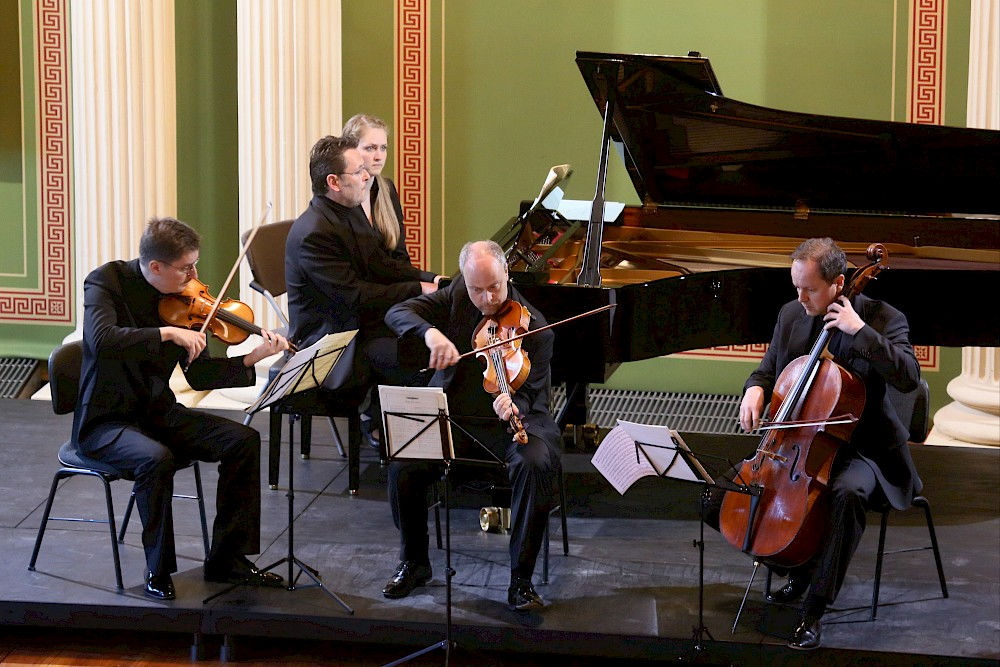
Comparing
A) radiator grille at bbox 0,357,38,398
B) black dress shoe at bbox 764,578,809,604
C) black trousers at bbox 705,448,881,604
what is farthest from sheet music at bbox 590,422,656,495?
radiator grille at bbox 0,357,38,398

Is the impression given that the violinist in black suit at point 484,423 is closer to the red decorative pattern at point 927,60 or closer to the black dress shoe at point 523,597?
the black dress shoe at point 523,597

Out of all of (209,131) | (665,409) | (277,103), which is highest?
(277,103)

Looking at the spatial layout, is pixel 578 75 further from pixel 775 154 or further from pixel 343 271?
pixel 343 271

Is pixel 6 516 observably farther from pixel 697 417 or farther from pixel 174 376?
pixel 697 417

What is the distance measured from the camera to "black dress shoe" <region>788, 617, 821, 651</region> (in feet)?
11.0

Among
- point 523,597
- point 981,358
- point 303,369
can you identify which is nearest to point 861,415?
point 523,597

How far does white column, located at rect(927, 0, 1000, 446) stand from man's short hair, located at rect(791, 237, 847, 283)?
2226 millimetres

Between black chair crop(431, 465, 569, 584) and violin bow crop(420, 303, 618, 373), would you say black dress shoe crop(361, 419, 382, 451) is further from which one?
violin bow crop(420, 303, 618, 373)

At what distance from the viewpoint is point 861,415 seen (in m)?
3.52

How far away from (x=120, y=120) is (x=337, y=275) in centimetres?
200

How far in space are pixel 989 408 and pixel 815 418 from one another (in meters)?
2.41

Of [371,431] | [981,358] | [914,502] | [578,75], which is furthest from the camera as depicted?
[578,75]

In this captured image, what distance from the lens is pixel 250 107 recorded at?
5.82 m

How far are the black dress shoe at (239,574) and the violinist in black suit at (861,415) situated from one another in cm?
140
